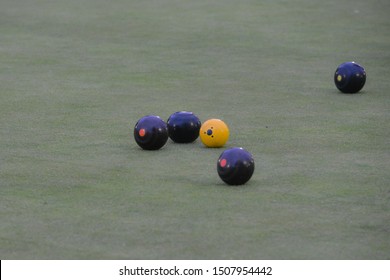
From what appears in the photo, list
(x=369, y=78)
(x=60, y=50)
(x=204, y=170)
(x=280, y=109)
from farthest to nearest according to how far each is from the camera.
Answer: (x=60, y=50) < (x=369, y=78) < (x=280, y=109) < (x=204, y=170)

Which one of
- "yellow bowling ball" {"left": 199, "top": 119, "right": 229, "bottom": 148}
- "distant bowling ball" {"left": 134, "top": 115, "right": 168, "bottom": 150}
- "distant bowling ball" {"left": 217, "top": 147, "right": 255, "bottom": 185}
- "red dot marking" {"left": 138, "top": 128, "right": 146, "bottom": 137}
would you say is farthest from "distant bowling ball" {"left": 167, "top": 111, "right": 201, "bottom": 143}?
"distant bowling ball" {"left": 217, "top": 147, "right": 255, "bottom": 185}

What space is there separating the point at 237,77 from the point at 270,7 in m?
9.14

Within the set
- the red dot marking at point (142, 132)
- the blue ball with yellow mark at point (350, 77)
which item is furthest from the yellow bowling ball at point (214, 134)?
the blue ball with yellow mark at point (350, 77)

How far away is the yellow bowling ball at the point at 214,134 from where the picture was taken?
10.7 m

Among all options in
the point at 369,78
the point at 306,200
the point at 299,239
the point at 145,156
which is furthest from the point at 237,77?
the point at 299,239

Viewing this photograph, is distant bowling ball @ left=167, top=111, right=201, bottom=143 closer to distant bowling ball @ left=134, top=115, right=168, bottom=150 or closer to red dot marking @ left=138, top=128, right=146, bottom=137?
distant bowling ball @ left=134, top=115, right=168, bottom=150

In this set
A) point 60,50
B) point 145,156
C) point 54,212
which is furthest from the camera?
point 60,50

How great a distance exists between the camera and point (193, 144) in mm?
11211

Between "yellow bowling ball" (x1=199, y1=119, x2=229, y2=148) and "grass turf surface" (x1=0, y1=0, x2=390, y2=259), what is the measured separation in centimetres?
16

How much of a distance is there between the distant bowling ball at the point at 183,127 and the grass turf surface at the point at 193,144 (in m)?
0.21

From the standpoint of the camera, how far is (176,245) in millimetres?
7371

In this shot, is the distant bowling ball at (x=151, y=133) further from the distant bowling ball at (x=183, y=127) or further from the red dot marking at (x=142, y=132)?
the distant bowling ball at (x=183, y=127)

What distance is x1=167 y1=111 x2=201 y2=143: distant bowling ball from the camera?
11.0 m
